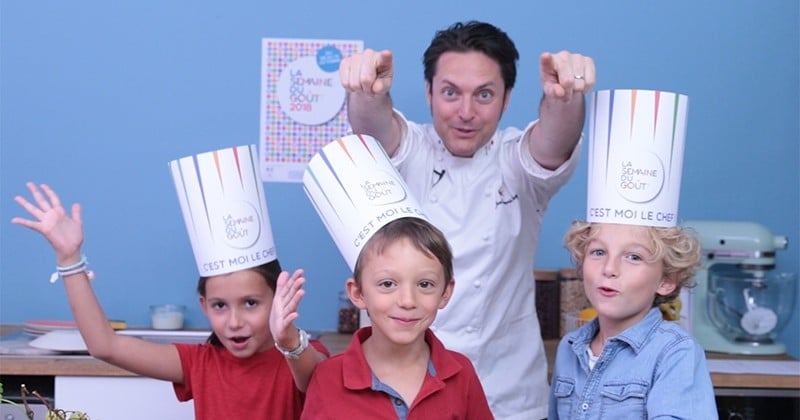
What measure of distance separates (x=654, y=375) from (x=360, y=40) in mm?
1448

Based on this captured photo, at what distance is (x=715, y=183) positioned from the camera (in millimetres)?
2828

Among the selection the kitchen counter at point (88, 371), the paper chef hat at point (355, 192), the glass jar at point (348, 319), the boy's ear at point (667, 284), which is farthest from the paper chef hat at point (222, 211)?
the glass jar at point (348, 319)

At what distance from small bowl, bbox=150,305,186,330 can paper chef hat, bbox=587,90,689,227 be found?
1371 mm

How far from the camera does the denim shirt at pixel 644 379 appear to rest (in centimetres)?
161

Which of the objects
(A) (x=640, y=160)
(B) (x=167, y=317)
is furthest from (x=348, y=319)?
(A) (x=640, y=160)

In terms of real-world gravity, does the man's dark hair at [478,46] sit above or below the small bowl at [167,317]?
above

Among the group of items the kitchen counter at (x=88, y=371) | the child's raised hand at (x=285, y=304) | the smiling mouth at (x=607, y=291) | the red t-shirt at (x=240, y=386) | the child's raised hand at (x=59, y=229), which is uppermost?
the child's raised hand at (x=59, y=229)

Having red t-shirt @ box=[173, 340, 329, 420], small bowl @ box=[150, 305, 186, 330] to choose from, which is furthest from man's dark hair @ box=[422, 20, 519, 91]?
small bowl @ box=[150, 305, 186, 330]

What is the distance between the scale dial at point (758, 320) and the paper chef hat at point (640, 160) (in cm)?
97

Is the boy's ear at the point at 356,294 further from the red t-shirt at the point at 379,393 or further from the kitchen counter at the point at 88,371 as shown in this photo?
the kitchen counter at the point at 88,371

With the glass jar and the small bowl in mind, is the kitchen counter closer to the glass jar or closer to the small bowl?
the small bowl

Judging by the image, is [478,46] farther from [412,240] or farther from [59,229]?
[59,229]

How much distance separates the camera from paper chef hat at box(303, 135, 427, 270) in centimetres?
176

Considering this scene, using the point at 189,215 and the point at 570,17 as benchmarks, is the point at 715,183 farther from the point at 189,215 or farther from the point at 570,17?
the point at 189,215
